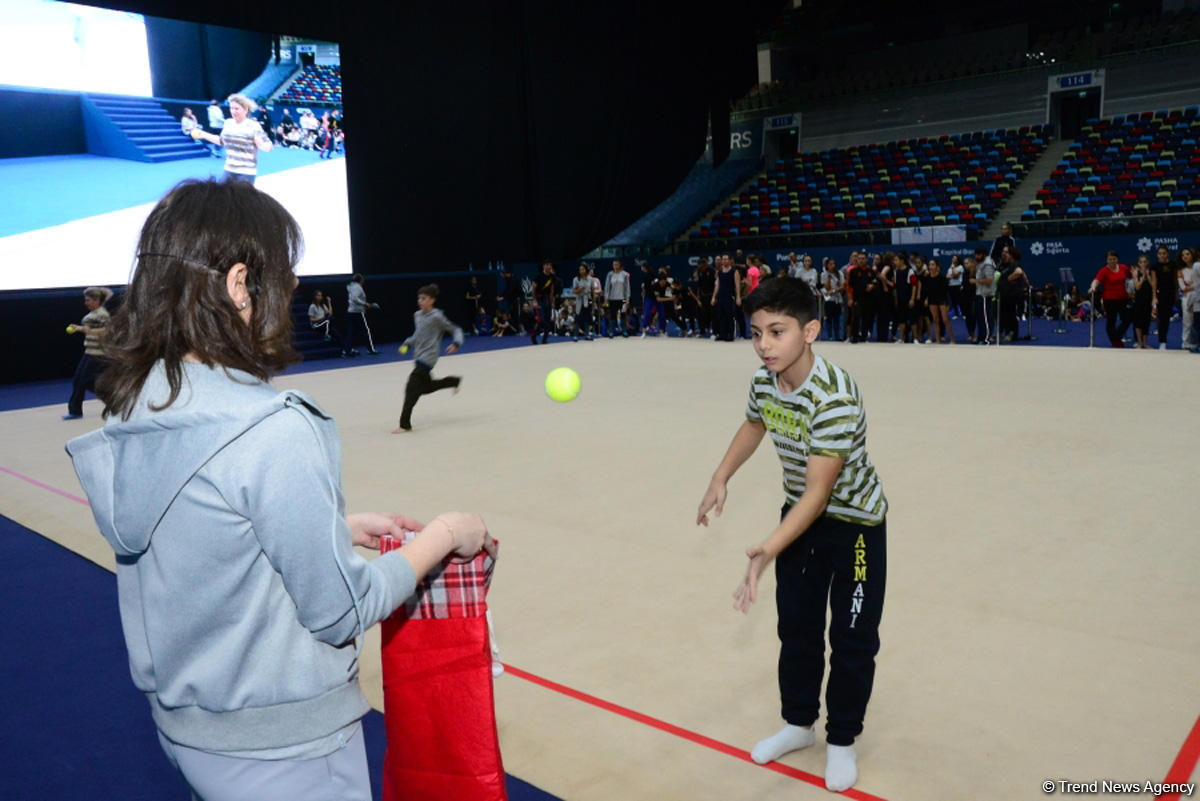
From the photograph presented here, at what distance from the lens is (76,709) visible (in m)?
3.58

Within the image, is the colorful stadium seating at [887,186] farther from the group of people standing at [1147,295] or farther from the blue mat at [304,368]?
the blue mat at [304,368]

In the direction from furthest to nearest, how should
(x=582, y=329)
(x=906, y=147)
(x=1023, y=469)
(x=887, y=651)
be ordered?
Result: 1. (x=906, y=147)
2. (x=582, y=329)
3. (x=1023, y=469)
4. (x=887, y=651)

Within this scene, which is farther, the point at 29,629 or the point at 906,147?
the point at 906,147

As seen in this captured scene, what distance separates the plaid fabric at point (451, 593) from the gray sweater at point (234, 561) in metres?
0.21

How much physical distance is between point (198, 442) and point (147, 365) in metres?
0.19

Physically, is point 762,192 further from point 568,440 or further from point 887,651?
point 887,651

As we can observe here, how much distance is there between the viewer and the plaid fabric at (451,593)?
5.42 feet

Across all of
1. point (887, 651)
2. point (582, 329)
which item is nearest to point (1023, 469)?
point (887, 651)

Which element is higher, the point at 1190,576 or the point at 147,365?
the point at 147,365

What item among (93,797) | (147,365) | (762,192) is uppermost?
(762,192)

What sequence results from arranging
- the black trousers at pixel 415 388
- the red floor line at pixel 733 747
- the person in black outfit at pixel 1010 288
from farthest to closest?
the person in black outfit at pixel 1010 288, the black trousers at pixel 415 388, the red floor line at pixel 733 747

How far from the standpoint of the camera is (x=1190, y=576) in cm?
441

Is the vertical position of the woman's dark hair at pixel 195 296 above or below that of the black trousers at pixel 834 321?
above

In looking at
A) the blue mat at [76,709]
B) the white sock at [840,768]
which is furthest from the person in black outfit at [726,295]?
the white sock at [840,768]
